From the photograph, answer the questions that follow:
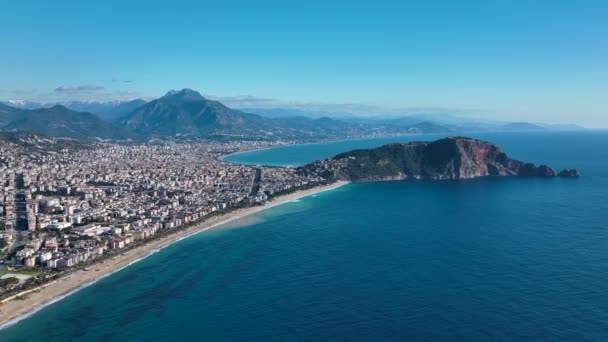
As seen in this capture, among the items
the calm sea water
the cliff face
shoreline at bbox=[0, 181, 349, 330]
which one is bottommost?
shoreline at bbox=[0, 181, 349, 330]

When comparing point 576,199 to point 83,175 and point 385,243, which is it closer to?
point 385,243

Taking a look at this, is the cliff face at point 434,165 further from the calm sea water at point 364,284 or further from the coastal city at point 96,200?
the calm sea water at point 364,284

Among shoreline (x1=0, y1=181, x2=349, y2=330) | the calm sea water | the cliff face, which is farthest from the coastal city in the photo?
the cliff face

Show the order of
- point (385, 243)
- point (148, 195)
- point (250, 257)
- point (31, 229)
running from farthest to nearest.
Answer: point (148, 195)
point (31, 229)
point (385, 243)
point (250, 257)

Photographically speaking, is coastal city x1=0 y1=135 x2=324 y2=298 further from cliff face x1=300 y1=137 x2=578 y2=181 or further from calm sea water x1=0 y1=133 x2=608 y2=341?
cliff face x1=300 y1=137 x2=578 y2=181

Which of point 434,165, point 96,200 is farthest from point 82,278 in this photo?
point 434,165

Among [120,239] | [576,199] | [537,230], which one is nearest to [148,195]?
[120,239]

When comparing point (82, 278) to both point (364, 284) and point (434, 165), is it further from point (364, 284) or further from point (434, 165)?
point (434, 165)
